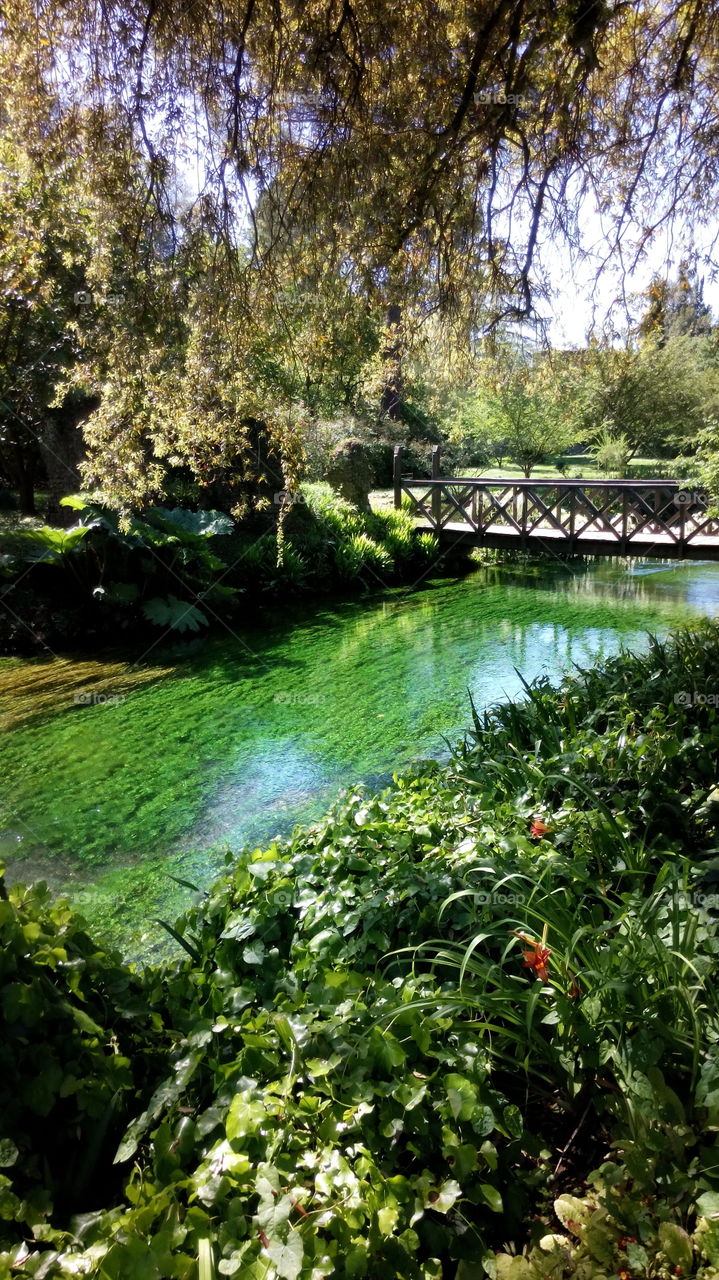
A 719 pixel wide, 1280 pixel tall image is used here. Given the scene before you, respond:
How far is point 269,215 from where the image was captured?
3.91 m

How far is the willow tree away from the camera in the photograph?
3373mm

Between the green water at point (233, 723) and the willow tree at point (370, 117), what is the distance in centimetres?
271

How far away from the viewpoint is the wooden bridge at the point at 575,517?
10516 mm

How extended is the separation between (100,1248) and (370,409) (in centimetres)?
1473

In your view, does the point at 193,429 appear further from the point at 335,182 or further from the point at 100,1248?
the point at 100,1248

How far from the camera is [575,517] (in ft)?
38.8

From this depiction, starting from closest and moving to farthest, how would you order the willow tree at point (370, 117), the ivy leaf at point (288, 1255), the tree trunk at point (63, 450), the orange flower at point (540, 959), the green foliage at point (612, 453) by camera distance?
1. the ivy leaf at point (288, 1255)
2. the orange flower at point (540, 959)
3. the willow tree at point (370, 117)
4. the tree trunk at point (63, 450)
5. the green foliage at point (612, 453)

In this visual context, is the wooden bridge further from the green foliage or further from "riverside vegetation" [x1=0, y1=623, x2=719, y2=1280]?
"riverside vegetation" [x1=0, y1=623, x2=719, y2=1280]

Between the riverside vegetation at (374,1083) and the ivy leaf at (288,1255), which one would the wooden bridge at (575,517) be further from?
the ivy leaf at (288,1255)

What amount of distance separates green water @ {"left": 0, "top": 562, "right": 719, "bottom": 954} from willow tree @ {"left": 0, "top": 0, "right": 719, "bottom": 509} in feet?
8.90

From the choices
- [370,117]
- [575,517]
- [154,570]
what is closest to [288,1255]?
[370,117]

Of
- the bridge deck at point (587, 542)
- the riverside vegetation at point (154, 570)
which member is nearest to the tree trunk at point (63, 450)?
the riverside vegetation at point (154, 570)

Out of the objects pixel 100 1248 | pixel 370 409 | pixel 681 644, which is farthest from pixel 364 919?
pixel 370 409

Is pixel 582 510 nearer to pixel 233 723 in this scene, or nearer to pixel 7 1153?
pixel 233 723
